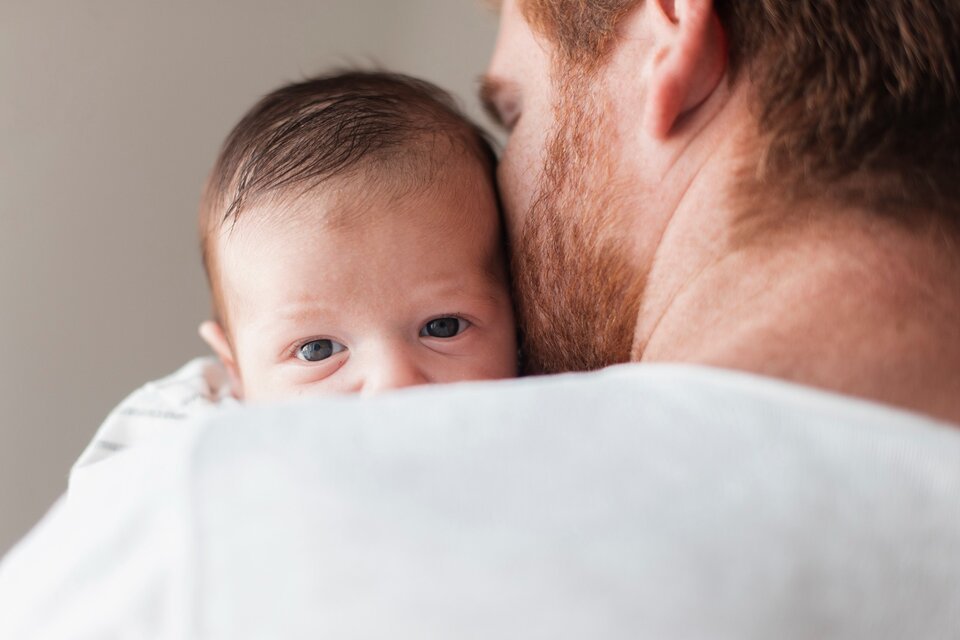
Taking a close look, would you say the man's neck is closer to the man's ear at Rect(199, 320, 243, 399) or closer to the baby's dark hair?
the baby's dark hair

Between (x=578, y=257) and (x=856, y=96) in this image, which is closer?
(x=856, y=96)

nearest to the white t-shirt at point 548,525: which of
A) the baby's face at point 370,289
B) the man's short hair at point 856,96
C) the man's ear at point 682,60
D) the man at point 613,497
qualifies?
the man at point 613,497

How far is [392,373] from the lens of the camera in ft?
3.75

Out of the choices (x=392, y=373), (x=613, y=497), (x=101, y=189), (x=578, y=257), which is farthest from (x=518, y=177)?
(x=101, y=189)

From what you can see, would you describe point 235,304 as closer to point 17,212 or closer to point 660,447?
point 17,212

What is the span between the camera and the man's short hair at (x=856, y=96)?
2.78 feet

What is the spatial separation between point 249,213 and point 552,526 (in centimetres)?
71

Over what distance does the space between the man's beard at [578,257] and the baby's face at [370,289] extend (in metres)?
0.06

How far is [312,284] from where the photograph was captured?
3.82ft

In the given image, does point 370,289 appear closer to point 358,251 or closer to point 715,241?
point 358,251

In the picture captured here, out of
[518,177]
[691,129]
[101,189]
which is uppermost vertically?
[691,129]

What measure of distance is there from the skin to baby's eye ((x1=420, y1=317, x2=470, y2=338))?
0.08 m

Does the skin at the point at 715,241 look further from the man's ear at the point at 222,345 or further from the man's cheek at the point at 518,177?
the man's ear at the point at 222,345

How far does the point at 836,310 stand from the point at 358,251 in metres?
0.56
